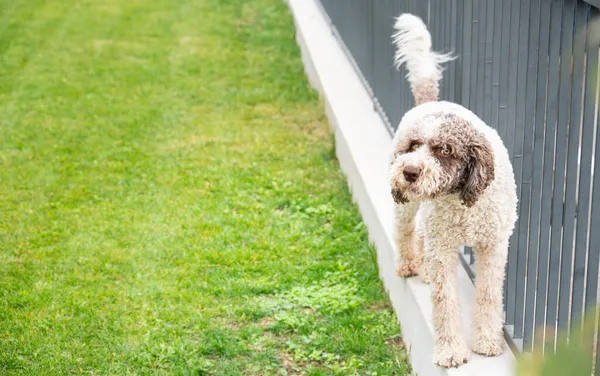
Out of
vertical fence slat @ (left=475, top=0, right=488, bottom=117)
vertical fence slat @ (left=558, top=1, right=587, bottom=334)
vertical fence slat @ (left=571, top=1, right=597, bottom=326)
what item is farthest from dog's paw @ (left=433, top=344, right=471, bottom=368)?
vertical fence slat @ (left=475, top=0, right=488, bottom=117)

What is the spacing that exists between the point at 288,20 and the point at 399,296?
7868 millimetres

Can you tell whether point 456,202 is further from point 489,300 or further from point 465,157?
point 489,300

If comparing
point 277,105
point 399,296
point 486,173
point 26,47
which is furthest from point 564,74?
point 26,47

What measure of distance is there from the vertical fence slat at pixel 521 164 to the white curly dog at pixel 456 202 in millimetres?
81

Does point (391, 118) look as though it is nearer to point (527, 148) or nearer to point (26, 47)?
point (527, 148)

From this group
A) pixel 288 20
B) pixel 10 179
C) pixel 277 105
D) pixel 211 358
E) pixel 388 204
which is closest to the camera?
pixel 211 358

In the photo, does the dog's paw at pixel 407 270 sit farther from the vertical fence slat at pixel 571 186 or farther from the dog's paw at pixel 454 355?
the vertical fence slat at pixel 571 186

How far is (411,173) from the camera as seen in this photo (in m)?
2.79

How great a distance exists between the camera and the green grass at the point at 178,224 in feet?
13.2

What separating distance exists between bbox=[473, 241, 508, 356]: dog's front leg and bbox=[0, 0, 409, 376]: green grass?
29.8 inches

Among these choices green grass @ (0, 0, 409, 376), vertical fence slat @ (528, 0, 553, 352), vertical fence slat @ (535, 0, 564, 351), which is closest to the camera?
vertical fence slat @ (535, 0, 564, 351)

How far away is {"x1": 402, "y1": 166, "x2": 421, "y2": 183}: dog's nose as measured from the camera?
109 inches

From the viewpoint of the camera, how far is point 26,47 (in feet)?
33.9

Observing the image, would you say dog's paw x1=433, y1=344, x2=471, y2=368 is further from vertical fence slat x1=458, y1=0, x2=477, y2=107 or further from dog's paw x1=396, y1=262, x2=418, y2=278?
vertical fence slat x1=458, y1=0, x2=477, y2=107
